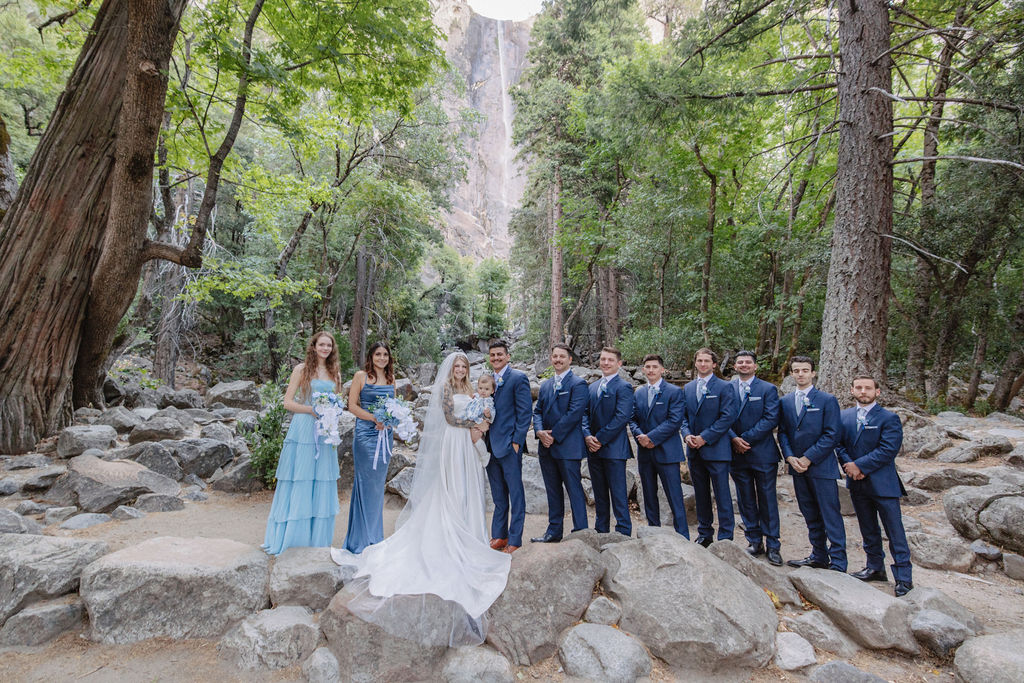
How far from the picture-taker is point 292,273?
15.5 metres

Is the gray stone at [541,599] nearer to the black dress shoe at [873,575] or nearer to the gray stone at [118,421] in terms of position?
the black dress shoe at [873,575]

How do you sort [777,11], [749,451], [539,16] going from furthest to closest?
[539,16]
[777,11]
[749,451]

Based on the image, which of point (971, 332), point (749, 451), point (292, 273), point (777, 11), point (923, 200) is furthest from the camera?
point (292, 273)

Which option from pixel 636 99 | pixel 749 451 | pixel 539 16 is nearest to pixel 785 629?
pixel 749 451

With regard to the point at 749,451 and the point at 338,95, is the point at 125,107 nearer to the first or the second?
the point at 338,95

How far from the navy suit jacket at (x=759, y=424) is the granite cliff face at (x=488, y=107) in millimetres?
57550

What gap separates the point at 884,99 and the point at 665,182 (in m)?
7.66

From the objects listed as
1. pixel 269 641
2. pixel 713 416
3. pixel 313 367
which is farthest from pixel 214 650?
pixel 713 416

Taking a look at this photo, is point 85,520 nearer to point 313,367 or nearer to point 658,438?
point 313,367

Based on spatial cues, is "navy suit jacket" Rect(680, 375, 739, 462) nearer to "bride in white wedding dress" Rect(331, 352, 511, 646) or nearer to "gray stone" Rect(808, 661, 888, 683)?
"gray stone" Rect(808, 661, 888, 683)

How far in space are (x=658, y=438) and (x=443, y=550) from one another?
217cm

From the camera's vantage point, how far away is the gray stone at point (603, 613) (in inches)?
137

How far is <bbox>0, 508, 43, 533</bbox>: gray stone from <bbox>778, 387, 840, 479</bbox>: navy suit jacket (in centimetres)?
674

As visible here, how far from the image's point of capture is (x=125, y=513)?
16.1 ft
